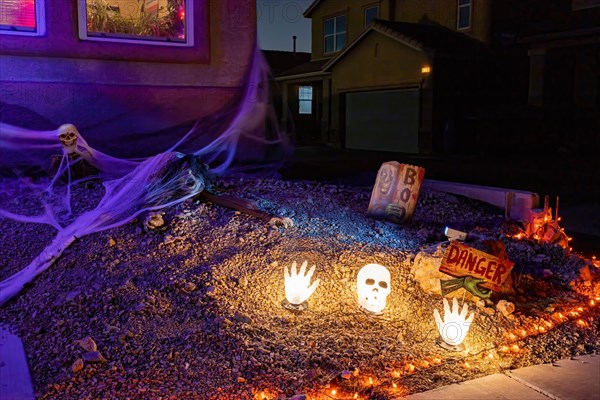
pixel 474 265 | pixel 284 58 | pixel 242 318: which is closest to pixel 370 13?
pixel 284 58

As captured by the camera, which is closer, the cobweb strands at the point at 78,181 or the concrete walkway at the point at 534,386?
the concrete walkway at the point at 534,386

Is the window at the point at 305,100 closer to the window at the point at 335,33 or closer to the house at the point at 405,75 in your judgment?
the window at the point at 335,33

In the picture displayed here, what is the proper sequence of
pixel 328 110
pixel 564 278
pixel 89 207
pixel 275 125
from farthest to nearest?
1. pixel 328 110
2. pixel 275 125
3. pixel 89 207
4. pixel 564 278

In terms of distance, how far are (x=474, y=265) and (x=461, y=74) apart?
18338 millimetres

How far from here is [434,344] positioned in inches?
183

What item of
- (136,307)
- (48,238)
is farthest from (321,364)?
(48,238)

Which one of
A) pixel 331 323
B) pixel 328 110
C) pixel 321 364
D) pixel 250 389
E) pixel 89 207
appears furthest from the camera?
pixel 328 110

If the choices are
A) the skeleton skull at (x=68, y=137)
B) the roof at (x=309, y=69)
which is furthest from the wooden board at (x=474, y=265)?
the roof at (x=309, y=69)

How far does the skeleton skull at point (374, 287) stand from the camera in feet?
16.6

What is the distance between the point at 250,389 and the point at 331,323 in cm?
119

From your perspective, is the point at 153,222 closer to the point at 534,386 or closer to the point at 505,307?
the point at 505,307

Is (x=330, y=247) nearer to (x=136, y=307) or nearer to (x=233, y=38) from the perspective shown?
(x=136, y=307)

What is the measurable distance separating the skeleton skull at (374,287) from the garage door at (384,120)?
18.1m

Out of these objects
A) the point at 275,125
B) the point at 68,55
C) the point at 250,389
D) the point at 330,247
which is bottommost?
the point at 250,389
